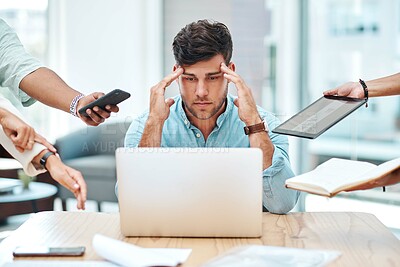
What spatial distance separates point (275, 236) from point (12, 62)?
1373 millimetres

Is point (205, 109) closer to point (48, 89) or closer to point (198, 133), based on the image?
point (198, 133)

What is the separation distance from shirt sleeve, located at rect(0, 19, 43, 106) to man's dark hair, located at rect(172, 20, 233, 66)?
1.92 feet

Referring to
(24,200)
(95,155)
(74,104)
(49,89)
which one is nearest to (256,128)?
(74,104)

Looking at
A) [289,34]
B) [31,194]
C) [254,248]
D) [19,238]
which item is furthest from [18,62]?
[289,34]

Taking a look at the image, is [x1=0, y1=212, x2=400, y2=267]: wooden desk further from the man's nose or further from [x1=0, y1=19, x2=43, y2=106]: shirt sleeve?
[x1=0, y1=19, x2=43, y2=106]: shirt sleeve

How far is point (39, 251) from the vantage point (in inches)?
71.9

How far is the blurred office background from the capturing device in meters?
5.02

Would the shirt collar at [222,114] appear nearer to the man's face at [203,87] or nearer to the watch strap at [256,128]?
the man's face at [203,87]

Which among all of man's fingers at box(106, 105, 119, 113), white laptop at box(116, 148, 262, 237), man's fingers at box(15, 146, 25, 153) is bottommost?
white laptop at box(116, 148, 262, 237)

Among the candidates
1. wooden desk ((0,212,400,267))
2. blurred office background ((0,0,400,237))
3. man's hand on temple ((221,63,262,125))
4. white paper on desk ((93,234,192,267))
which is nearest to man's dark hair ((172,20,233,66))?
man's hand on temple ((221,63,262,125))

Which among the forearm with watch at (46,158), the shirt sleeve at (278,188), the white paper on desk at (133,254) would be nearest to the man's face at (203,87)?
the shirt sleeve at (278,188)

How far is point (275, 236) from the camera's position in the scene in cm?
199

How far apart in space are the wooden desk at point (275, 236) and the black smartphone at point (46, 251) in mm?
22

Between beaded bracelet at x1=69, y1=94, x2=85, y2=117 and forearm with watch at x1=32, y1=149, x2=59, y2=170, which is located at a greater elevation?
beaded bracelet at x1=69, y1=94, x2=85, y2=117
